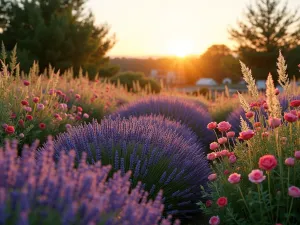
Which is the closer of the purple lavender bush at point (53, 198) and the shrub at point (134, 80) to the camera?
the purple lavender bush at point (53, 198)

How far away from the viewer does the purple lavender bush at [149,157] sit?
445 cm

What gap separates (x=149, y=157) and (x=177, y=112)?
4.88 m

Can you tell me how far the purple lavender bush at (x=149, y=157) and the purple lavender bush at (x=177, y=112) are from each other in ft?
13.0

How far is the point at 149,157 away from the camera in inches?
182

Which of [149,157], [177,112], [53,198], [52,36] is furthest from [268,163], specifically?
[52,36]

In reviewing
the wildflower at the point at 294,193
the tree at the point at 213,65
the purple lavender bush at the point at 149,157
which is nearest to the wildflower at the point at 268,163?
the wildflower at the point at 294,193

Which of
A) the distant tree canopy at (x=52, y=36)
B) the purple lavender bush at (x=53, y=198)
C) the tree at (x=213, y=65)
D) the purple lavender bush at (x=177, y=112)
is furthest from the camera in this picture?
the tree at (x=213, y=65)

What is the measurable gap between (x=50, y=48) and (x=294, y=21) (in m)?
25.3

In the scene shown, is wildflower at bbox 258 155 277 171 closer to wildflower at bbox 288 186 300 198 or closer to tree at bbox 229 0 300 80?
wildflower at bbox 288 186 300 198

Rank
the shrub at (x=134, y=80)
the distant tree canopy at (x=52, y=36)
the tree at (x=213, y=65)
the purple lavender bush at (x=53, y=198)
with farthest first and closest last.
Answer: the tree at (x=213, y=65)
the shrub at (x=134, y=80)
the distant tree canopy at (x=52, y=36)
the purple lavender bush at (x=53, y=198)

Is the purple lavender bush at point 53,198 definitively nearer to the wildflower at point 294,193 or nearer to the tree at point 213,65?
the wildflower at point 294,193

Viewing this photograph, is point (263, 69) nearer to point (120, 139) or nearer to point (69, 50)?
point (69, 50)

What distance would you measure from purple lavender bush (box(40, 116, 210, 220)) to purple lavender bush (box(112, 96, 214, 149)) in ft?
13.0

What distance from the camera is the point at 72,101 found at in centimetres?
992
